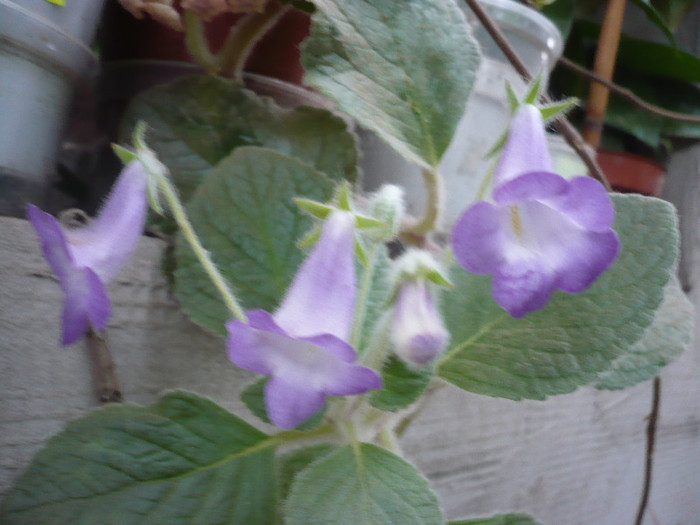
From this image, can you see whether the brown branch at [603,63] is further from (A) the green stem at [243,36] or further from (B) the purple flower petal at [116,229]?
(B) the purple flower petal at [116,229]

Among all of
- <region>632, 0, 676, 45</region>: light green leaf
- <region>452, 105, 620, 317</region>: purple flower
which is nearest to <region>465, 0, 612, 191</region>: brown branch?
<region>452, 105, 620, 317</region>: purple flower

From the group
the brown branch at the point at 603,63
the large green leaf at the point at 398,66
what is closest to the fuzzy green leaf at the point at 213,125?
the large green leaf at the point at 398,66

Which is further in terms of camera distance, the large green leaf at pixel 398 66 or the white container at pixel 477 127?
the white container at pixel 477 127

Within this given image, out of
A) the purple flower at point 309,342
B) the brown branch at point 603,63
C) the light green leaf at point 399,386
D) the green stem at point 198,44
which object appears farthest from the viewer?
the brown branch at point 603,63

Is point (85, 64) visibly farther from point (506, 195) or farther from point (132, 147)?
point (506, 195)

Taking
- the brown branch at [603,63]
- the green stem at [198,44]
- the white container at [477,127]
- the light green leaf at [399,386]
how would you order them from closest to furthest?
1. the light green leaf at [399,386]
2. the green stem at [198,44]
3. the white container at [477,127]
4. the brown branch at [603,63]

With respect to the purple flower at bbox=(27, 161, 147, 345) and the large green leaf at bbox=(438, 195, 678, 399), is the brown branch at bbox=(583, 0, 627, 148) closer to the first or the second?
the large green leaf at bbox=(438, 195, 678, 399)

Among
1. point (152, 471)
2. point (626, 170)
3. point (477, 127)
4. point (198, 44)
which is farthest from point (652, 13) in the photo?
point (152, 471)
